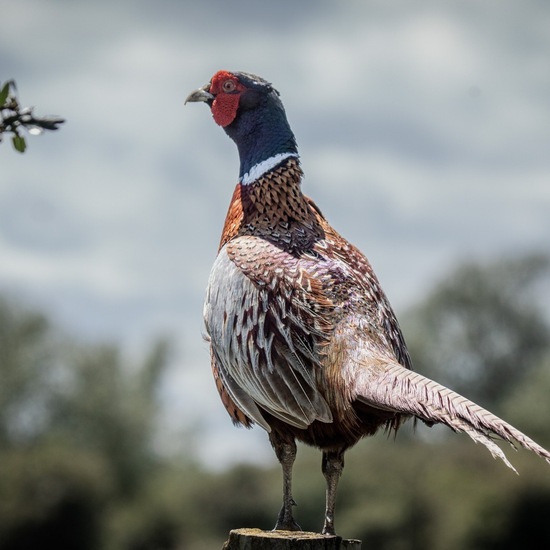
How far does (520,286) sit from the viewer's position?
67.4 m

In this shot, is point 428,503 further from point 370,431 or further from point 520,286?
point 520,286

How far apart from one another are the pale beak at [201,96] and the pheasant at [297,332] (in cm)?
62

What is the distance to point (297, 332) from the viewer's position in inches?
275

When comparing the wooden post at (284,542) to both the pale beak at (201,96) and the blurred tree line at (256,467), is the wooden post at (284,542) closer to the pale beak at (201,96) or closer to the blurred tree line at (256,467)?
the pale beak at (201,96)

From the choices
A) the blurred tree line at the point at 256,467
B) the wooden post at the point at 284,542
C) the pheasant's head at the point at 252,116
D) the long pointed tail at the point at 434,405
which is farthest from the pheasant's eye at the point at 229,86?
the blurred tree line at the point at 256,467

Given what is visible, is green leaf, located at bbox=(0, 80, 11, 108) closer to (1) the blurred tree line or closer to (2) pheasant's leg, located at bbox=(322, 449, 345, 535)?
(2) pheasant's leg, located at bbox=(322, 449, 345, 535)

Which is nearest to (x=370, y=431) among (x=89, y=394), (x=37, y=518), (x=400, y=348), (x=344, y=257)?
(x=400, y=348)

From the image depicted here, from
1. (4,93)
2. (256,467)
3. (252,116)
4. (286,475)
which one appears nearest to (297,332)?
(286,475)

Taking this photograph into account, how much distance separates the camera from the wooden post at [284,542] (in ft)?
19.4

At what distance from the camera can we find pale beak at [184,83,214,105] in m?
8.34

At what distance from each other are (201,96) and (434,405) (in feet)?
11.5

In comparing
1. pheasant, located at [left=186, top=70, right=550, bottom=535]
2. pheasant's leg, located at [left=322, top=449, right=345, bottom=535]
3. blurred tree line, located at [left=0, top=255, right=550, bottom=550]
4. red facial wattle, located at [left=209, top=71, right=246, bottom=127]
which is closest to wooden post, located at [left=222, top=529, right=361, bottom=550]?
pheasant, located at [left=186, top=70, right=550, bottom=535]

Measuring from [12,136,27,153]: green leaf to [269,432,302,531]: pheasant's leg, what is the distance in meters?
4.08

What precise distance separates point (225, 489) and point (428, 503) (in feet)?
23.5
